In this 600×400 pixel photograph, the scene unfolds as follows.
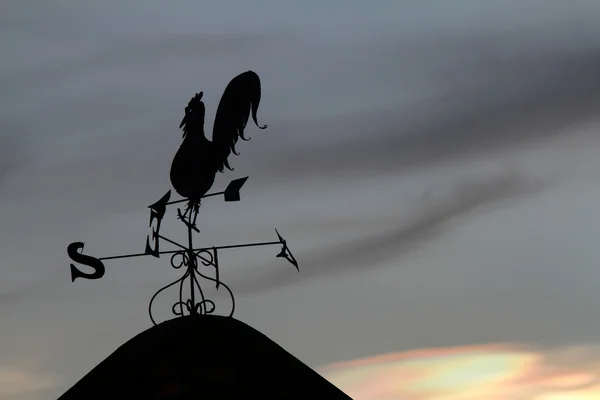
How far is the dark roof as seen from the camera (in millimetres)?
5910

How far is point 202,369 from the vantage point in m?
6.06

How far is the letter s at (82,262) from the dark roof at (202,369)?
1.02 meters

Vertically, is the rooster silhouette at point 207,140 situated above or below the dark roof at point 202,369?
above

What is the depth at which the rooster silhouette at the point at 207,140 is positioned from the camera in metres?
7.14

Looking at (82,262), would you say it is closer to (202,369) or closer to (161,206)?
(161,206)

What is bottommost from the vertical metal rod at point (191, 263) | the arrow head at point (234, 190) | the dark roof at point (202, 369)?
the dark roof at point (202, 369)

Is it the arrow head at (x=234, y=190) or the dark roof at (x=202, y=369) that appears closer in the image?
the dark roof at (x=202, y=369)

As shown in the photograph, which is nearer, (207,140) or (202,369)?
(202,369)

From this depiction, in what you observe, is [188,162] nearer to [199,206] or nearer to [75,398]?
[199,206]

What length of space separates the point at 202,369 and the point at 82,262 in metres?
2.11

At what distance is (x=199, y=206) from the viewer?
7148 mm

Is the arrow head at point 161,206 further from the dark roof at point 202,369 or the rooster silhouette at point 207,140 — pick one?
the dark roof at point 202,369

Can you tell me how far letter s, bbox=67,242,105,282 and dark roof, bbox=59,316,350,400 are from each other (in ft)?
3.36

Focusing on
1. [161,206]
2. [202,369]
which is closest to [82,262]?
[161,206]
